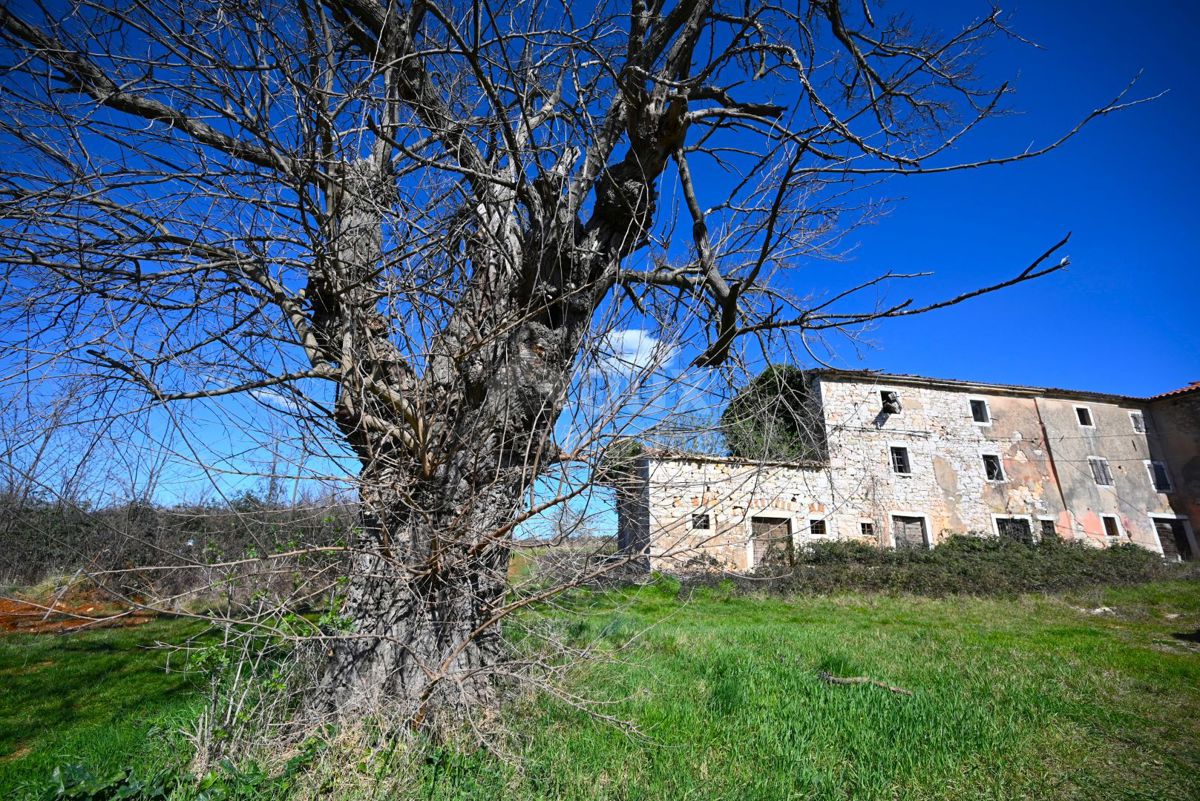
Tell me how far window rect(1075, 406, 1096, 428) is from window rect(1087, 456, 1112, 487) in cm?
141

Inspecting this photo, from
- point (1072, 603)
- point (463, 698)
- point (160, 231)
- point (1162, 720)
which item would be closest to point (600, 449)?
point (463, 698)

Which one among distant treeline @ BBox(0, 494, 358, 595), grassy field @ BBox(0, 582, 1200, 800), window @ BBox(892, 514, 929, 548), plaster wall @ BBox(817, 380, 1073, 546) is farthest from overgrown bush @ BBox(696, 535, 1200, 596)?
distant treeline @ BBox(0, 494, 358, 595)

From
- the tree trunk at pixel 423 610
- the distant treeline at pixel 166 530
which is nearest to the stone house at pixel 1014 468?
the tree trunk at pixel 423 610

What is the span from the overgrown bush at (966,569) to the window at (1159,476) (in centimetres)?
720

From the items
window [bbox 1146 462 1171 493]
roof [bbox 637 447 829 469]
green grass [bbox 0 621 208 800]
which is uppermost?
window [bbox 1146 462 1171 493]

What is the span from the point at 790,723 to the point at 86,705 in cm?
707

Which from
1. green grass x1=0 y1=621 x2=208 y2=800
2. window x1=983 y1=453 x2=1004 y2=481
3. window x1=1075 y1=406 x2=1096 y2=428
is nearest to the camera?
green grass x1=0 y1=621 x2=208 y2=800

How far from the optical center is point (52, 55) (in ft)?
8.91

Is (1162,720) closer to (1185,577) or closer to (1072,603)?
(1072,603)

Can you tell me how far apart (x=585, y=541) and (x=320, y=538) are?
178 centimetres

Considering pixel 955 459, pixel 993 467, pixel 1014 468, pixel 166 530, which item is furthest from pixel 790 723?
pixel 1014 468

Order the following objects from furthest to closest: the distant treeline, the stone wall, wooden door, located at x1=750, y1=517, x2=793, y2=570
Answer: the stone wall
wooden door, located at x1=750, y1=517, x2=793, y2=570
the distant treeline

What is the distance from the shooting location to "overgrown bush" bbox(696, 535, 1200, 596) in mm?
14008

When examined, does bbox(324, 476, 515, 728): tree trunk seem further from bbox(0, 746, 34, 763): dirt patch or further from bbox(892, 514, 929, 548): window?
bbox(892, 514, 929, 548): window
